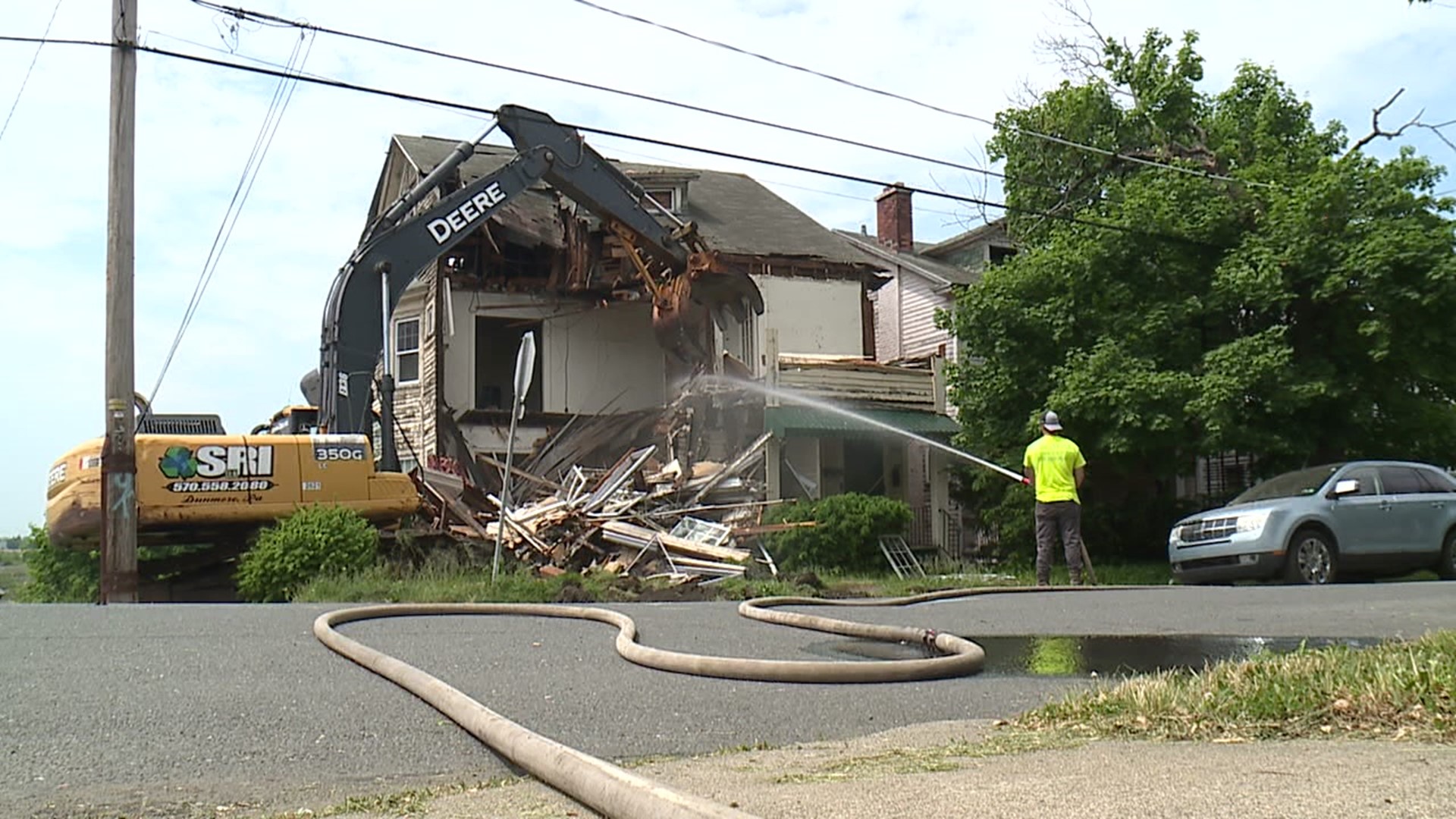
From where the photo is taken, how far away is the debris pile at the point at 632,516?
58.5ft

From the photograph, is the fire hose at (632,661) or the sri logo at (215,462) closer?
the fire hose at (632,661)

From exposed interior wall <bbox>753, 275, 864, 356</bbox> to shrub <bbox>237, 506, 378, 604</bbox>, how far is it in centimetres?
1353

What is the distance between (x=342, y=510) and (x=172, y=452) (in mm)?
2168

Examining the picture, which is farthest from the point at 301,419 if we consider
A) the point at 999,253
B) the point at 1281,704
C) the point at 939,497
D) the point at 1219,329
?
the point at 999,253

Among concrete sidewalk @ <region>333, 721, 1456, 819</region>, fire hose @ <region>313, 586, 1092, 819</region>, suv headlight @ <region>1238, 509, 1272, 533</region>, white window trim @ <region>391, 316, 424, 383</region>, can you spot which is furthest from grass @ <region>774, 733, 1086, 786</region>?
white window trim @ <region>391, 316, 424, 383</region>

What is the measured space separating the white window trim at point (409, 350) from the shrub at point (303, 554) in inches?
493

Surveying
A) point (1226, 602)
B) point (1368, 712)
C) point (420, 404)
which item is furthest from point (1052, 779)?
point (420, 404)

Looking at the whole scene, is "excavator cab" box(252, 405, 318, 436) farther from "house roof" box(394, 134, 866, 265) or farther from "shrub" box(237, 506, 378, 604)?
"house roof" box(394, 134, 866, 265)

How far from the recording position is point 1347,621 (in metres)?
9.99

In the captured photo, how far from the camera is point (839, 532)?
18578mm

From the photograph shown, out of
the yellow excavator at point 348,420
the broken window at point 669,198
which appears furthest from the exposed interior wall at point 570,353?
the yellow excavator at point 348,420

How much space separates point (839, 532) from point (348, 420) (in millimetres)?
6731

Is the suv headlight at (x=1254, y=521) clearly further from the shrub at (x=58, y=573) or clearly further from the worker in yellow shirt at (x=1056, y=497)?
the shrub at (x=58, y=573)

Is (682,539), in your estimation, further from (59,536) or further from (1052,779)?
(1052,779)
